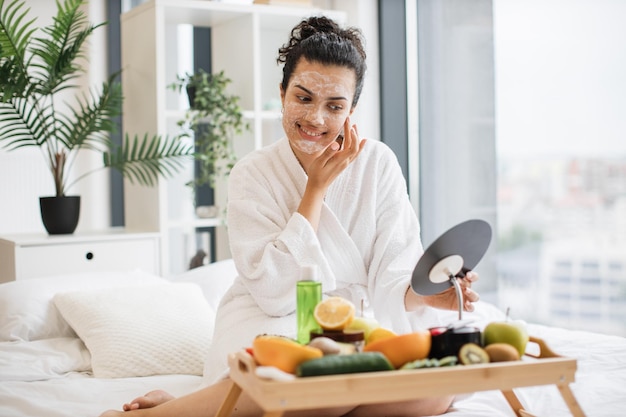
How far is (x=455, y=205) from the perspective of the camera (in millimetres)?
3578

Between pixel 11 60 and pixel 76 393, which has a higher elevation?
pixel 11 60

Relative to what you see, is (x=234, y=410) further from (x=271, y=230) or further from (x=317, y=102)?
(x=317, y=102)

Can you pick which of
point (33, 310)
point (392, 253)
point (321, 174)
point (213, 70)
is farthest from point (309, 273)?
point (213, 70)

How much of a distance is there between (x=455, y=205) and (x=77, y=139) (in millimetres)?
1552

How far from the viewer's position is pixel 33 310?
246cm

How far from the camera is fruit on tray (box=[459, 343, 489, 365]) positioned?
1.34m

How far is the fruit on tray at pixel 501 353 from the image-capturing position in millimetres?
1358

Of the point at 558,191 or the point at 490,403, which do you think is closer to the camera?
the point at 490,403

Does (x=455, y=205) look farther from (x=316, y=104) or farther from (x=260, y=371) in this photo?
(x=260, y=371)

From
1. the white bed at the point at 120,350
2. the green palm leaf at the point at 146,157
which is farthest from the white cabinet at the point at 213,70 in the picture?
the white bed at the point at 120,350

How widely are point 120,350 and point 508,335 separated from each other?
119 cm

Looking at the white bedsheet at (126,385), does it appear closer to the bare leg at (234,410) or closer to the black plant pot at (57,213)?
the bare leg at (234,410)

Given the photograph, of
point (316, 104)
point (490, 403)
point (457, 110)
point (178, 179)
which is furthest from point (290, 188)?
point (178, 179)

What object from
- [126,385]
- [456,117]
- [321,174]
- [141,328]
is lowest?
[126,385]
